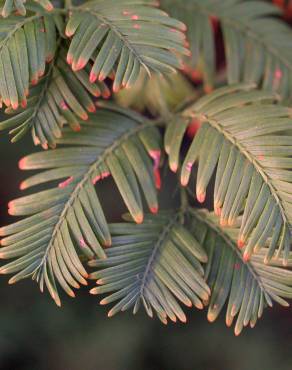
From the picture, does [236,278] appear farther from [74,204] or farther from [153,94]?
[153,94]

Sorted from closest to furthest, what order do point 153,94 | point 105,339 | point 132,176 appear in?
point 132,176, point 153,94, point 105,339

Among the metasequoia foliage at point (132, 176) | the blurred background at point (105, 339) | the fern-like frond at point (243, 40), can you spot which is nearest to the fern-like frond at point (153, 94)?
the fern-like frond at point (243, 40)

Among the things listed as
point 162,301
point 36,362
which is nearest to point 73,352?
point 36,362

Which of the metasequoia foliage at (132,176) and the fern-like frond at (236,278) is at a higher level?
the metasequoia foliage at (132,176)

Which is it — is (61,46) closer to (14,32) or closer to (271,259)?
(14,32)

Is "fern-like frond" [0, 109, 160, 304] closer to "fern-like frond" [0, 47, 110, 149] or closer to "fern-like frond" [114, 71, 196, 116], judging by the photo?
"fern-like frond" [0, 47, 110, 149]

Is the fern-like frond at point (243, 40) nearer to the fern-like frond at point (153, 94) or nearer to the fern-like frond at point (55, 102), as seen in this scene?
the fern-like frond at point (153, 94)

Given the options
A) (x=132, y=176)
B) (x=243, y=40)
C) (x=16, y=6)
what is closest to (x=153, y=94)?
(x=243, y=40)
